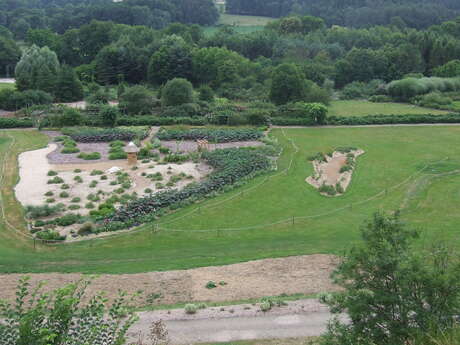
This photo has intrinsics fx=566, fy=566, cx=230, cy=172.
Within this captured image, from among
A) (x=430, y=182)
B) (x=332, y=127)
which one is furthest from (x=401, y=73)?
(x=430, y=182)

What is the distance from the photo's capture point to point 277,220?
107 ft

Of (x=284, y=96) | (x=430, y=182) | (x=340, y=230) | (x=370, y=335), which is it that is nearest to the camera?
(x=370, y=335)

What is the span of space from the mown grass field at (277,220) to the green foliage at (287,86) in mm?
18313

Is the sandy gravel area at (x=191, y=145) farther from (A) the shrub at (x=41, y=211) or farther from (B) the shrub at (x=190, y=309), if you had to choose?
(B) the shrub at (x=190, y=309)

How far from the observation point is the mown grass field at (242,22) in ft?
442

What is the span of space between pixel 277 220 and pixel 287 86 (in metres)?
34.6

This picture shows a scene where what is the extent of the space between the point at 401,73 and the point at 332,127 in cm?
3224

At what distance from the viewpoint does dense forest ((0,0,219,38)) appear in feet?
403

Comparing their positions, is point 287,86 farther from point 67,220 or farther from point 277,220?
point 67,220

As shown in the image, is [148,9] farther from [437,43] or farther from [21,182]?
[21,182]

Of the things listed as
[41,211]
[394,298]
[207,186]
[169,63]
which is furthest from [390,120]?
[394,298]

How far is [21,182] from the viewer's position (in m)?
39.2

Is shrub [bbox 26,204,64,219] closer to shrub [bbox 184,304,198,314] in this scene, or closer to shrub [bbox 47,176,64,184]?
shrub [bbox 47,176,64,184]

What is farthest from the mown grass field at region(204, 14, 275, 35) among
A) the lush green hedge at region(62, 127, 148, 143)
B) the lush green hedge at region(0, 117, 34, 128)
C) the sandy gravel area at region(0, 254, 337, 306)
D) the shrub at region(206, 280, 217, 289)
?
the shrub at region(206, 280, 217, 289)
